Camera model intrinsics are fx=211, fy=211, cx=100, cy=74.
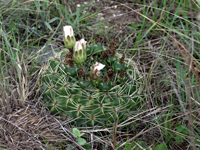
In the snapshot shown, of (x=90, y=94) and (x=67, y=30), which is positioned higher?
(x=67, y=30)

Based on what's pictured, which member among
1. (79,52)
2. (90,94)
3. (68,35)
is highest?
(68,35)

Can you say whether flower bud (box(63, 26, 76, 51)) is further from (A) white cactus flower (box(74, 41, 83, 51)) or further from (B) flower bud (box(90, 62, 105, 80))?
(B) flower bud (box(90, 62, 105, 80))

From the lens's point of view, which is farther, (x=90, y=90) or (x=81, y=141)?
(x=90, y=90)

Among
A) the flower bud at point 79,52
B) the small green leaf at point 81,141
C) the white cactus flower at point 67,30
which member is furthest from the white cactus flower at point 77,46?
the small green leaf at point 81,141

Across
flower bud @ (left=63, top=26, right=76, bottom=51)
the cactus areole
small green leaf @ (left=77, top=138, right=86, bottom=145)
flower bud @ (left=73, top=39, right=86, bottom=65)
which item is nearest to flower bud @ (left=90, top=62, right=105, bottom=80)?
the cactus areole

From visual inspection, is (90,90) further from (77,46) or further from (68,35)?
(68,35)

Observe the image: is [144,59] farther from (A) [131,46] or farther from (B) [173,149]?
(B) [173,149]

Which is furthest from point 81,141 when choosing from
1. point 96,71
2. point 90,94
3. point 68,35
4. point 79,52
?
point 68,35
